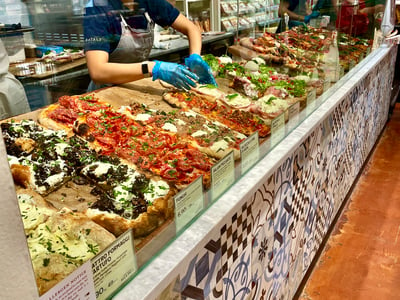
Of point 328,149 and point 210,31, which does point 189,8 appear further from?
point 328,149

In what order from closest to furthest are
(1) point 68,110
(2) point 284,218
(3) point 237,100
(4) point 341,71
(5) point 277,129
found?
1. (1) point 68,110
2. (5) point 277,129
3. (2) point 284,218
4. (3) point 237,100
5. (4) point 341,71

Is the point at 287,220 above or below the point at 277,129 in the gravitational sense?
below

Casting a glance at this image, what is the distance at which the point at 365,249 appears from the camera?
3057 millimetres

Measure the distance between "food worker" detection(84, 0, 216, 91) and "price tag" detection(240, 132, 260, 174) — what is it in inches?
26.7

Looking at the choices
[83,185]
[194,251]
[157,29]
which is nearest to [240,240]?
[194,251]

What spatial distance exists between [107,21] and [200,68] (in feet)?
2.90

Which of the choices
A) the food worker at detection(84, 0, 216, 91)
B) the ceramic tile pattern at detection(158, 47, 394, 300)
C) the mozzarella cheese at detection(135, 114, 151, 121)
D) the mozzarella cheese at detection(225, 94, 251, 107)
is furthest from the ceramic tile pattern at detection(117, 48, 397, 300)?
the food worker at detection(84, 0, 216, 91)

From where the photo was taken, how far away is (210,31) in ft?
9.39

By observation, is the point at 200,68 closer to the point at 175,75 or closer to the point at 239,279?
the point at 175,75

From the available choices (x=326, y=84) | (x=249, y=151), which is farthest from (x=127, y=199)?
(x=326, y=84)

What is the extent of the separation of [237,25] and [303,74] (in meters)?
0.63

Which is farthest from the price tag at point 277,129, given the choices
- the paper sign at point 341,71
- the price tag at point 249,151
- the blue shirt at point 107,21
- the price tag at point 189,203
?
the paper sign at point 341,71

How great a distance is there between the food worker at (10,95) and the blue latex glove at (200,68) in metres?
1.02

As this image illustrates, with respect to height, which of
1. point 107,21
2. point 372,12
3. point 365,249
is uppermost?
point 107,21
